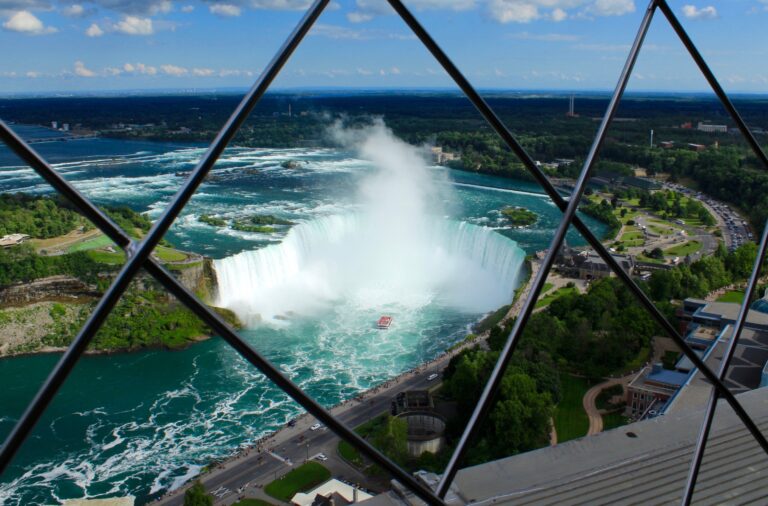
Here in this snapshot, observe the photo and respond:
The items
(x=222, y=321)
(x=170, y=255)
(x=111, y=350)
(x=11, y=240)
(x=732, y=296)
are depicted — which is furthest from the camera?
(x=11, y=240)

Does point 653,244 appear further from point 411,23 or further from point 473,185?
point 411,23

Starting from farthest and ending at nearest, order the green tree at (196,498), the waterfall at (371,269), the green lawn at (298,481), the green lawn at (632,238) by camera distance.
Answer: the green lawn at (632,238)
the waterfall at (371,269)
the green lawn at (298,481)
the green tree at (196,498)

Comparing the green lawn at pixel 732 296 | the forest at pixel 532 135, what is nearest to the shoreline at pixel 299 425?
the green lawn at pixel 732 296

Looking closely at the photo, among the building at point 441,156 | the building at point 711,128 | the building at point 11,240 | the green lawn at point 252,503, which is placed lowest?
the green lawn at point 252,503

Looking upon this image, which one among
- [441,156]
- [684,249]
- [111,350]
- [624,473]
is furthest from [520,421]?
[441,156]

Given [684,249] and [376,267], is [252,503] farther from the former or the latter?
[684,249]

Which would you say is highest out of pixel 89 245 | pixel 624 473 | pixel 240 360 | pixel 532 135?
pixel 624 473

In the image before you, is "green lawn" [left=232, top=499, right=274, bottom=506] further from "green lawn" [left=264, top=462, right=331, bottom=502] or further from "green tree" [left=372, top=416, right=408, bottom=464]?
"green tree" [left=372, top=416, right=408, bottom=464]

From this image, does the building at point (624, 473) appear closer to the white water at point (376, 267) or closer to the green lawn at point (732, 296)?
the white water at point (376, 267)

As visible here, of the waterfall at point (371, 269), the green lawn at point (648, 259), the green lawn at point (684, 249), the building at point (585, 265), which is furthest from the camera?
the green lawn at point (684, 249)
